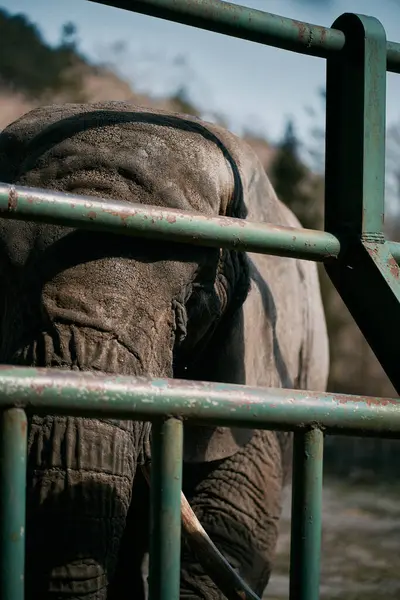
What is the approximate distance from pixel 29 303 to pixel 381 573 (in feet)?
9.50

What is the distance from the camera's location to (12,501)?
34.9 inches

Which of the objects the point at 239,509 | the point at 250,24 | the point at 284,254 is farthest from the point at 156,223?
the point at 239,509

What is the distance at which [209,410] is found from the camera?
3.08ft

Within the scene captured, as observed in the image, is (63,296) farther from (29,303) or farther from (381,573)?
(381,573)

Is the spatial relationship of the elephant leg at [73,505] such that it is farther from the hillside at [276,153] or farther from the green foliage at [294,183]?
the green foliage at [294,183]

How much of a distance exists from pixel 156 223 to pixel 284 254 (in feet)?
0.51

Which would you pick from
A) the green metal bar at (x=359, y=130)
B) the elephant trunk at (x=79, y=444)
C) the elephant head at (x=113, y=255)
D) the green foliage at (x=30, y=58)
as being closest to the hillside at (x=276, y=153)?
the green foliage at (x=30, y=58)

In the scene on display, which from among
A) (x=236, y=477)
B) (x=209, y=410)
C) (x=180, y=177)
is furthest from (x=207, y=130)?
(x=209, y=410)

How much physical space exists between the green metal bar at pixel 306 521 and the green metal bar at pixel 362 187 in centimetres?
20

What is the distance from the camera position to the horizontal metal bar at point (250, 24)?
1.10 metres

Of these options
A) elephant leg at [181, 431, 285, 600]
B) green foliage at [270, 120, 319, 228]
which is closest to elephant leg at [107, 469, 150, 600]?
elephant leg at [181, 431, 285, 600]

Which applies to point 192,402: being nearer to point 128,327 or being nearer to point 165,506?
point 165,506

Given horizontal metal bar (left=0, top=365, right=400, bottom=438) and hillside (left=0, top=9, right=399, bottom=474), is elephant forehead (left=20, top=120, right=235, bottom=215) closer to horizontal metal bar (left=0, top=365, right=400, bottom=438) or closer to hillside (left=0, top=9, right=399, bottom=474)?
horizontal metal bar (left=0, top=365, right=400, bottom=438)

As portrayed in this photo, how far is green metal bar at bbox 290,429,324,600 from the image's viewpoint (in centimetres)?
100
